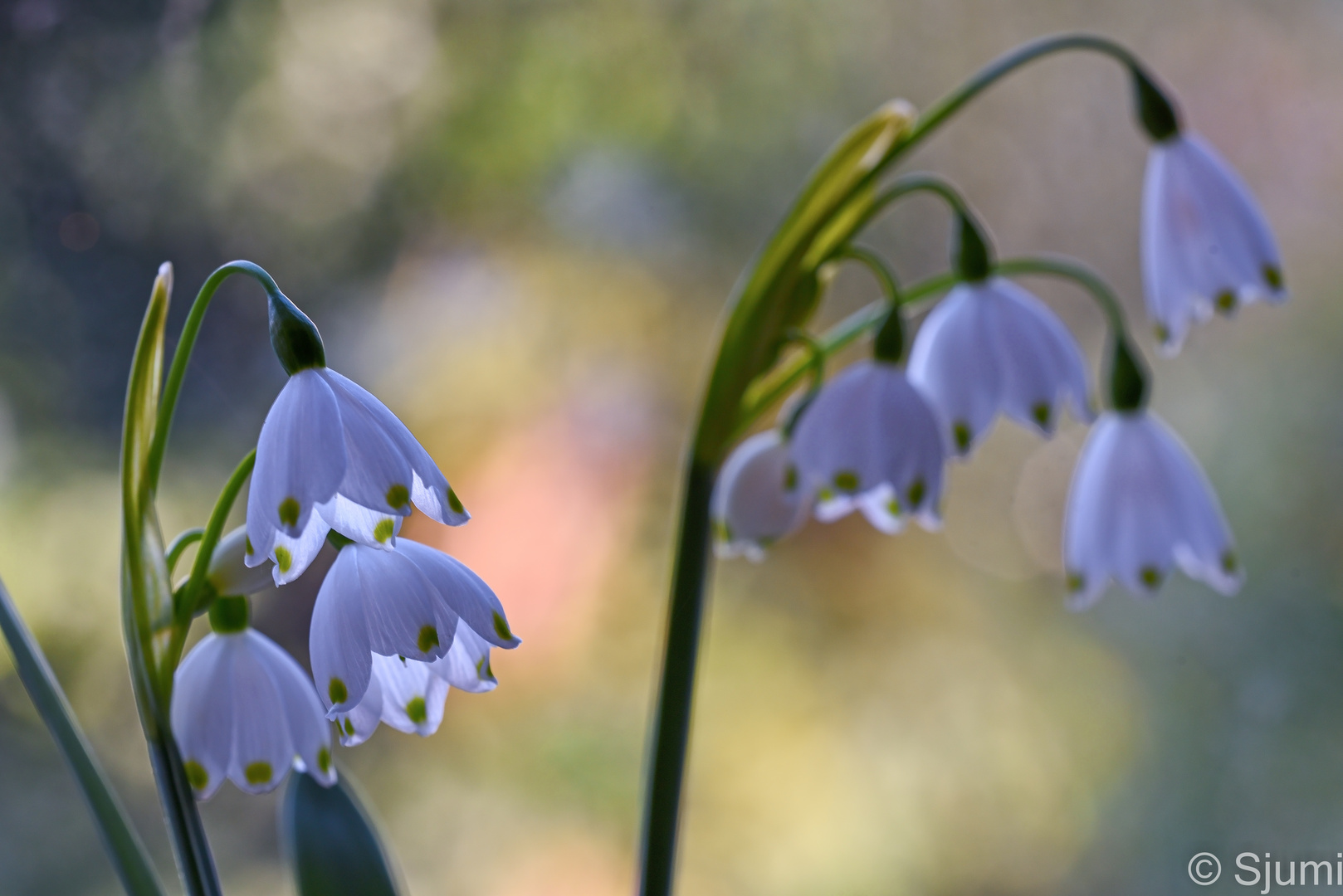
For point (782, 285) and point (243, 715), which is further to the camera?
point (782, 285)

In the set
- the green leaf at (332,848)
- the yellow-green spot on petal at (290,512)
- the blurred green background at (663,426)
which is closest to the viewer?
the yellow-green spot on petal at (290,512)

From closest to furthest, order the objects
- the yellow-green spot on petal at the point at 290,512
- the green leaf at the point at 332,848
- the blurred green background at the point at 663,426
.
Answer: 1. the yellow-green spot on petal at the point at 290,512
2. the green leaf at the point at 332,848
3. the blurred green background at the point at 663,426

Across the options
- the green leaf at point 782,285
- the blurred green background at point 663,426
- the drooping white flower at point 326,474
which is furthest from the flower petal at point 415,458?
the blurred green background at point 663,426

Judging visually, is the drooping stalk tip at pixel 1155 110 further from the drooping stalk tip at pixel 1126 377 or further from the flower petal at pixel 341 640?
the flower petal at pixel 341 640

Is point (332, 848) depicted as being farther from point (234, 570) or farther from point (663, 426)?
point (663, 426)

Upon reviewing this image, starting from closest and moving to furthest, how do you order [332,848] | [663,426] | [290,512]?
1. [290,512]
2. [332,848]
3. [663,426]

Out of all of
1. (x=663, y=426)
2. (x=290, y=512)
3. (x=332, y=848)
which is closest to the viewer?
(x=290, y=512)

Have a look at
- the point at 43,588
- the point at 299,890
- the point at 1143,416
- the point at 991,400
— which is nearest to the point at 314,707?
the point at 299,890

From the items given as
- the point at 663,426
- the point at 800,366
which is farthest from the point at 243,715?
the point at 663,426
